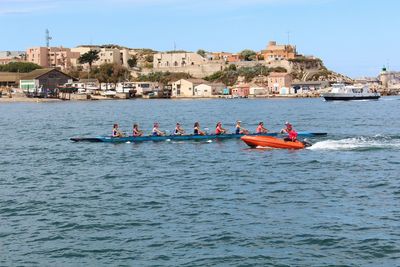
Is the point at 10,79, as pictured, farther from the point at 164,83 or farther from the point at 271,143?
the point at 271,143

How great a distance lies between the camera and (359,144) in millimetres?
43844

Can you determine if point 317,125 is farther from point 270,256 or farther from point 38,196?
point 270,256

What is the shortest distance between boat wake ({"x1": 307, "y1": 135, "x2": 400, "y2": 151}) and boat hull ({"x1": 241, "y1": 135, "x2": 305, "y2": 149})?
4.57 feet

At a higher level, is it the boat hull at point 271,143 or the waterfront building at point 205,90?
the waterfront building at point 205,90

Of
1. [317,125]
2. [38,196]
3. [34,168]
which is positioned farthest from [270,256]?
[317,125]

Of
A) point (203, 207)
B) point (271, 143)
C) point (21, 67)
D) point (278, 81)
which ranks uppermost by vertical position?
point (21, 67)

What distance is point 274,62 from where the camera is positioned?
197250 mm

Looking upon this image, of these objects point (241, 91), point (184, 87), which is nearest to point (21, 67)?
point (184, 87)

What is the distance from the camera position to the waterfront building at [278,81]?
582ft

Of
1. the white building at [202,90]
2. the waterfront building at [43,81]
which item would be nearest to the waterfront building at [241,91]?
the white building at [202,90]

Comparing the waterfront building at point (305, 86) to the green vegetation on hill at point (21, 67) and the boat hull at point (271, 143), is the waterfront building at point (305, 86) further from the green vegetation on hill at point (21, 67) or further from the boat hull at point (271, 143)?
the boat hull at point (271, 143)

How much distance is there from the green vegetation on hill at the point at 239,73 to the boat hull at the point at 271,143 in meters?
151

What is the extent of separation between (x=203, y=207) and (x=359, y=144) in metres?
21.3

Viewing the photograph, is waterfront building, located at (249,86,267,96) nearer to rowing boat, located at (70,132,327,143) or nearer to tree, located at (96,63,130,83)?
tree, located at (96,63,130,83)
